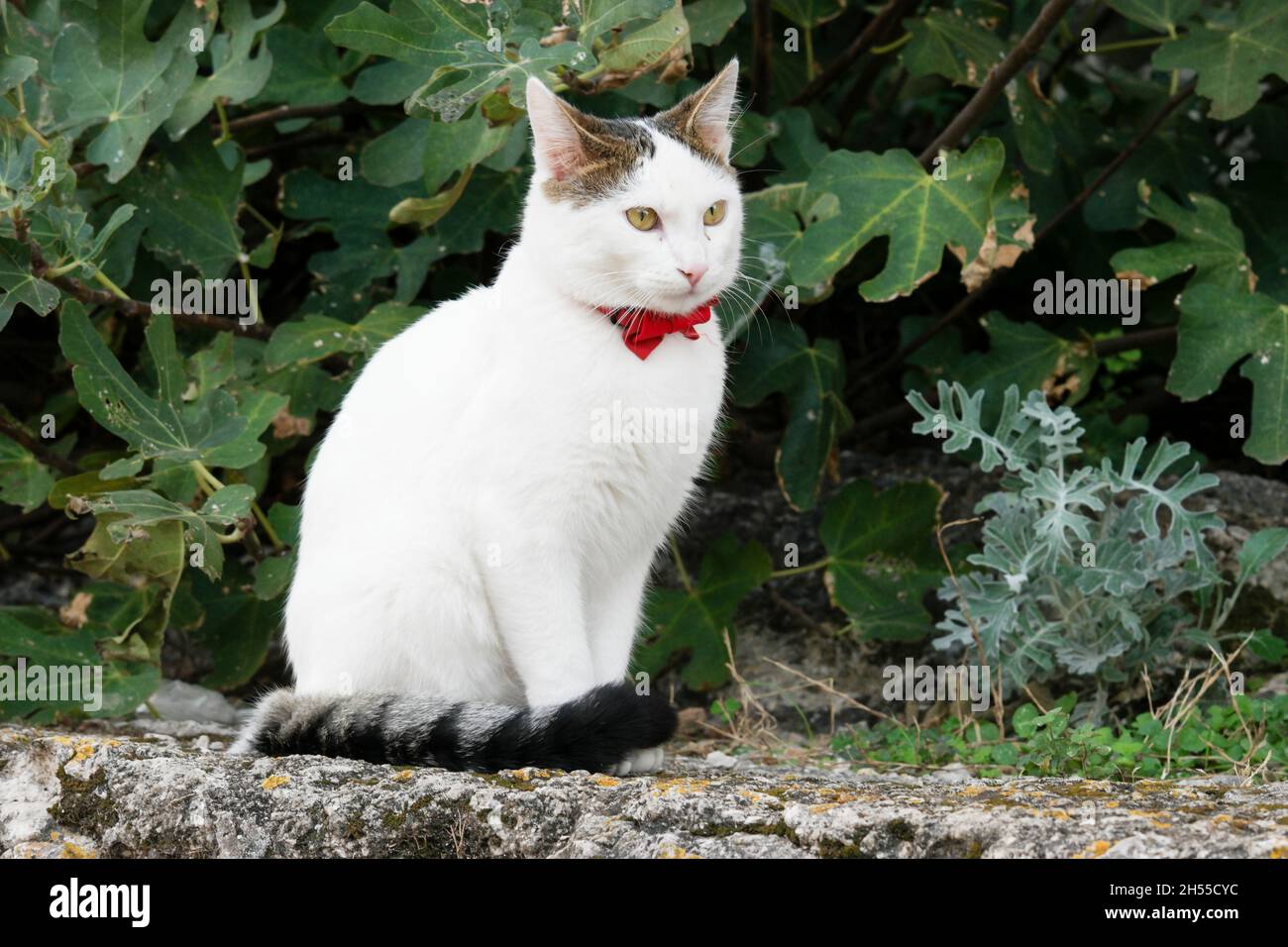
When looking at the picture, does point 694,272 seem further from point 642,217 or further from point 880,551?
point 880,551

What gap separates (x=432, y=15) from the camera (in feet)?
10.8

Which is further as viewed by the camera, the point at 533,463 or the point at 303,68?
the point at 303,68

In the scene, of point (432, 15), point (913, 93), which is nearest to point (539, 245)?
point (432, 15)

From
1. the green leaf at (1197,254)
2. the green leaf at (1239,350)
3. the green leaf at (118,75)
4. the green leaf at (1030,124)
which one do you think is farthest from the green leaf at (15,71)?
the green leaf at (1239,350)

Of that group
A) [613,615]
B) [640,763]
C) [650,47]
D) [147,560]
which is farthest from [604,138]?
[147,560]

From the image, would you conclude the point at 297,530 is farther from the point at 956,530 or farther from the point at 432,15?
the point at 956,530

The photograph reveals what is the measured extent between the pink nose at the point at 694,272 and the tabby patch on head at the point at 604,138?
0.75ft

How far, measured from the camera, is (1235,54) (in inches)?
142

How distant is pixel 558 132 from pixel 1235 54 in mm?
2065

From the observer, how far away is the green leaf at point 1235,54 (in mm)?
3570

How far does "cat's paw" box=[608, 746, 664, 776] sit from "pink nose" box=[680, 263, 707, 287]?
903mm

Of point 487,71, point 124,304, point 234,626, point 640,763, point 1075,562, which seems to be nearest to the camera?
point 640,763

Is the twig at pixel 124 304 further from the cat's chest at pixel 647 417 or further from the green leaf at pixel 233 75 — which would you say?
the cat's chest at pixel 647 417

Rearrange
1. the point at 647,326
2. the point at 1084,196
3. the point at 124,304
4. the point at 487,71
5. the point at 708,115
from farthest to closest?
the point at 1084,196, the point at 124,304, the point at 487,71, the point at 708,115, the point at 647,326
